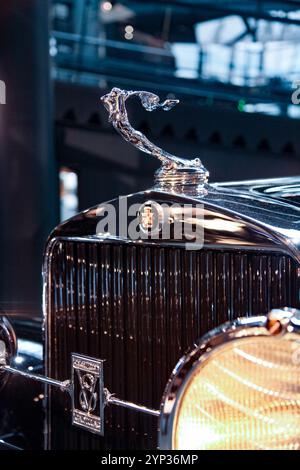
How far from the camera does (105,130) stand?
18.8 feet

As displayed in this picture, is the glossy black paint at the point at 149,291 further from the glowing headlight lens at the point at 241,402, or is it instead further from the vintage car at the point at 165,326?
the glowing headlight lens at the point at 241,402

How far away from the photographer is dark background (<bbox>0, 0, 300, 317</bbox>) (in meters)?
4.68

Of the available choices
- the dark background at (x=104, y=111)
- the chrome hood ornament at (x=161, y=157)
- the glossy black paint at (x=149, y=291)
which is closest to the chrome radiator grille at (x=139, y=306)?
the glossy black paint at (x=149, y=291)

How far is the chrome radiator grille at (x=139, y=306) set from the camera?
1.45 m

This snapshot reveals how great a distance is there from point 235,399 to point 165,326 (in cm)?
39

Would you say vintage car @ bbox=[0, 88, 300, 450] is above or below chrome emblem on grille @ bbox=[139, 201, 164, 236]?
below

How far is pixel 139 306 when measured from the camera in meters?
1.62

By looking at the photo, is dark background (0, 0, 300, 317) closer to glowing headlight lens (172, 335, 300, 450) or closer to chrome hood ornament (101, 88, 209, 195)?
chrome hood ornament (101, 88, 209, 195)

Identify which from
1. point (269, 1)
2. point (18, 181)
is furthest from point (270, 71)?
point (18, 181)

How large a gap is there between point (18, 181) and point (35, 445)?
10.4ft

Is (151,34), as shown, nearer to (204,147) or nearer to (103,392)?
(204,147)

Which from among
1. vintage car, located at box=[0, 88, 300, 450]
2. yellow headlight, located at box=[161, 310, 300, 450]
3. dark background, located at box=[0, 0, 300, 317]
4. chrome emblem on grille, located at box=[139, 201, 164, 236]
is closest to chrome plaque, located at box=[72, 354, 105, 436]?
vintage car, located at box=[0, 88, 300, 450]

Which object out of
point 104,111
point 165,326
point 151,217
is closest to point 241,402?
point 165,326
